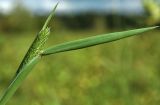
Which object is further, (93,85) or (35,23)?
(35,23)

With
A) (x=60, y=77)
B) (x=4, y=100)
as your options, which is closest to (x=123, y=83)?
(x=60, y=77)

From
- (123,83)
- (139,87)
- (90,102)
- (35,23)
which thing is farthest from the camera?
(35,23)

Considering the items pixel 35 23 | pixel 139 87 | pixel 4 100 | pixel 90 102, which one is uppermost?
pixel 4 100

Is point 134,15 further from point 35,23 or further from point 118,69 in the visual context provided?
point 35,23

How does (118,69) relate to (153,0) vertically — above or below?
below

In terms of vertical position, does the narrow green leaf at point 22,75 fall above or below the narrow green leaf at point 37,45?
below

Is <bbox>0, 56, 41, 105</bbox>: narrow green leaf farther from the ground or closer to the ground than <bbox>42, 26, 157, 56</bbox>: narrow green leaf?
closer to the ground

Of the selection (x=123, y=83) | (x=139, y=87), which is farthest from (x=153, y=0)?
(x=139, y=87)

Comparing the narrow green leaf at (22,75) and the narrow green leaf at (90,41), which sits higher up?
the narrow green leaf at (90,41)

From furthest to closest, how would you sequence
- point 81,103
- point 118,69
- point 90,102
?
point 118,69 → point 81,103 → point 90,102

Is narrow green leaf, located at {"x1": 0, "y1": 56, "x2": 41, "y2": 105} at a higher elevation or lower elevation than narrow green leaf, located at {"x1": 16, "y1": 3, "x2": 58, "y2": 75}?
lower

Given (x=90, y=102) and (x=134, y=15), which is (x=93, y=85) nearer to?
(x=90, y=102)
